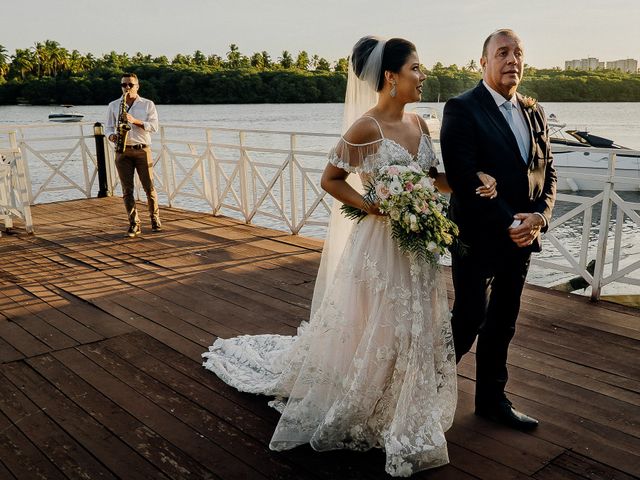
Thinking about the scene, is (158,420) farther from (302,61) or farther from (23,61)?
(23,61)

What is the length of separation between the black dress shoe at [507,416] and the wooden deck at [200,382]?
5 centimetres

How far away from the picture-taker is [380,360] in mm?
2588

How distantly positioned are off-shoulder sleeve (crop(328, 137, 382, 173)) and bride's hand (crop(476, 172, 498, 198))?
48 centimetres

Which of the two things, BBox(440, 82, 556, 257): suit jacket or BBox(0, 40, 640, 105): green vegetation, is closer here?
BBox(440, 82, 556, 257): suit jacket

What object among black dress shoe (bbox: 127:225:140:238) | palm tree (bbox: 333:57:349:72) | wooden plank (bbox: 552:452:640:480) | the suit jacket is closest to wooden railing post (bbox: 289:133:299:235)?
palm tree (bbox: 333:57:349:72)

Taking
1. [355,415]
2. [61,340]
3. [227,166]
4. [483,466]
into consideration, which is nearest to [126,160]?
[61,340]

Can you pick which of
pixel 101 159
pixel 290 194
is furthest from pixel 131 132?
pixel 101 159

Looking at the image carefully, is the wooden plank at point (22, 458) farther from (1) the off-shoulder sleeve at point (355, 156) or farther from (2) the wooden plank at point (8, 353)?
(1) the off-shoulder sleeve at point (355, 156)

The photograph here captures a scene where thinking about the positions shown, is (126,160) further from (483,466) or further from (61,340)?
(483,466)

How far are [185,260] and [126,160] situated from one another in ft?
5.32

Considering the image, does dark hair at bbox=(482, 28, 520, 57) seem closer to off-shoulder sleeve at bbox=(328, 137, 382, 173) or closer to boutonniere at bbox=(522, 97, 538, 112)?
boutonniere at bbox=(522, 97, 538, 112)

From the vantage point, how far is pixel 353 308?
107 inches

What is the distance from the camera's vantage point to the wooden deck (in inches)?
101

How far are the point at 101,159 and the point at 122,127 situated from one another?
11.2ft
